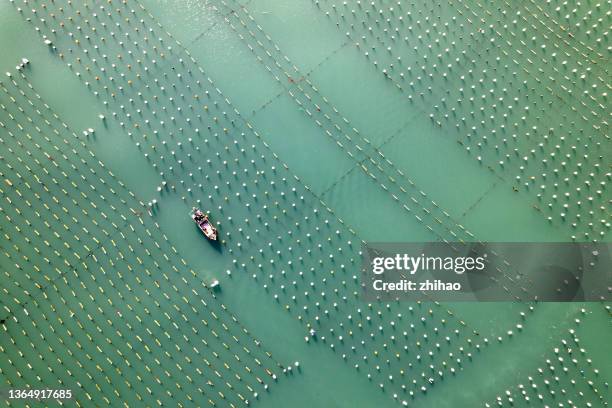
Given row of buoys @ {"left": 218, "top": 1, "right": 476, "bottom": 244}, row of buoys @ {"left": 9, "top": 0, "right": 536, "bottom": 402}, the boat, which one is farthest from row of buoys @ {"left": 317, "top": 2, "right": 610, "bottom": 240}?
the boat

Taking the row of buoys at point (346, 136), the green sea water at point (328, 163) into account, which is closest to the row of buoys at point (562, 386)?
the green sea water at point (328, 163)

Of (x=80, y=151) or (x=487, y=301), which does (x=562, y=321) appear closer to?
(x=487, y=301)

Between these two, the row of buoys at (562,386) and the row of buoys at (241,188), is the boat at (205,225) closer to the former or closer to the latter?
the row of buoys at (241,188)

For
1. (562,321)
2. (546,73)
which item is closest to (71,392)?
(562,321)

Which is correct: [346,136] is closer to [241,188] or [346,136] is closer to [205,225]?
[241,188]

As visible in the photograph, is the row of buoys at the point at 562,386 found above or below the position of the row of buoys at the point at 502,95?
below

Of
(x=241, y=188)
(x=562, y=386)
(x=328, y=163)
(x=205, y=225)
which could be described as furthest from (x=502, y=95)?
(x=205, y=225)
